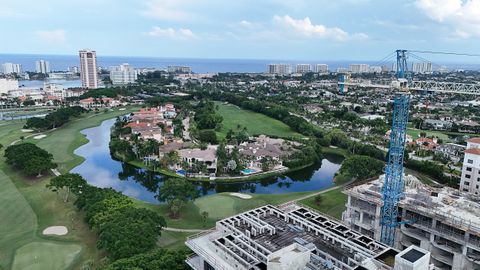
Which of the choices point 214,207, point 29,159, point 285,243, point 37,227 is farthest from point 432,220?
point 29,159

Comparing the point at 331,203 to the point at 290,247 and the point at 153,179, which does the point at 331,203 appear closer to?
the point at 290,247

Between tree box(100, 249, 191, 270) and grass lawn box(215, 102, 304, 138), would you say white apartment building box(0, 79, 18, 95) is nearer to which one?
grass lawn box(215, 102, 304, 138)

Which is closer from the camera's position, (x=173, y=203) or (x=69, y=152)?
(x=173, y=203)

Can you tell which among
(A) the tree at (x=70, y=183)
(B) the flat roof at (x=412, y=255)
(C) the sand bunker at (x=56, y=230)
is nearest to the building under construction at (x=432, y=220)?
(B) the flat roof at (x=412, y=255)

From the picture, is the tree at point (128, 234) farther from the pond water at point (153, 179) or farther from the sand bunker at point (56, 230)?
the pond water at point (153, 179)

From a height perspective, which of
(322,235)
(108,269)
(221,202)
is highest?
(322,235)

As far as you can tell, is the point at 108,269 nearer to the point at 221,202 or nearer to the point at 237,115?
the point at 221,202

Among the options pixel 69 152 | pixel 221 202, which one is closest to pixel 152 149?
pixel 69 152

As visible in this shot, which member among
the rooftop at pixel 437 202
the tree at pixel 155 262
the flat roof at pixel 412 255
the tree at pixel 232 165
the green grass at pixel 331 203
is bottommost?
the green grass at pixel 331 203
